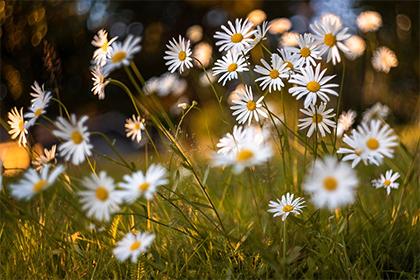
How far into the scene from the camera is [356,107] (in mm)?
4090

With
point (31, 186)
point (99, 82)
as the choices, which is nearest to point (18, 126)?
point (99, 82)

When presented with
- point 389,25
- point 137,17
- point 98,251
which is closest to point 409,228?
point 98,251

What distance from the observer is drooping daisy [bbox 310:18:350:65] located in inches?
36.8

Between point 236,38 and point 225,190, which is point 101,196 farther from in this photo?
point 225,190

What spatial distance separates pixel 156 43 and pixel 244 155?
4.09m

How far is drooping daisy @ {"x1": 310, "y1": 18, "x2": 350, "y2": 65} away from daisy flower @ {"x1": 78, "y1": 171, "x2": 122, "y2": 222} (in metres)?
0.42

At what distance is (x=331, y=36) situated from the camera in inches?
37.5

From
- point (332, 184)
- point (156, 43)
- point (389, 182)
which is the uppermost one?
point (156, 43)

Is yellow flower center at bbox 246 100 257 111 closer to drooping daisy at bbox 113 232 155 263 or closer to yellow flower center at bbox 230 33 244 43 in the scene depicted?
yellow flower center at bbox 230 33 244 43

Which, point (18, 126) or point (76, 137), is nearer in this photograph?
point (76, 137)

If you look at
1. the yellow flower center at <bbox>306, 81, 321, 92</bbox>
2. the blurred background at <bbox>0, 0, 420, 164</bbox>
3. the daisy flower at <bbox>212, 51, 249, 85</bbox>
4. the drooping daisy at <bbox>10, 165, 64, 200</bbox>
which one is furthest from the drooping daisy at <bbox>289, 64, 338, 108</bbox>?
the blurred background at <bbox>0, 0, 420, 164</bbox>

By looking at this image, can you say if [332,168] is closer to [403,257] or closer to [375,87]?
[403,257]

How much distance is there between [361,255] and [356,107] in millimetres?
3180

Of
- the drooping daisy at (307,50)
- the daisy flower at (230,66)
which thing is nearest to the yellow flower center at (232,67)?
the daisy flower at (230,66)
